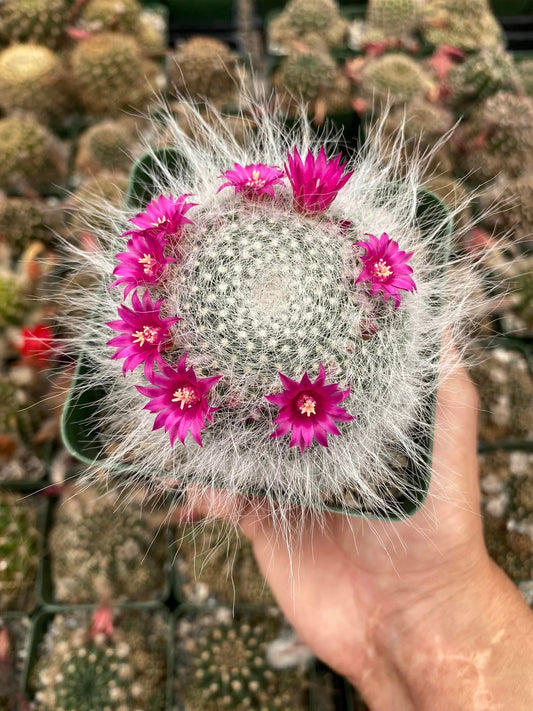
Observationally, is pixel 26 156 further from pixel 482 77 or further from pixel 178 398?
pixel 482 77

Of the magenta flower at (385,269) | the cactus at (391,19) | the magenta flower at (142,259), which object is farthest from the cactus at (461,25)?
the magenta flower at (142,259)

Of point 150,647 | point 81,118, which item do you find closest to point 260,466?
point 150,647

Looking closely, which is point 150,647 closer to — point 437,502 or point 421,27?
point 437,502

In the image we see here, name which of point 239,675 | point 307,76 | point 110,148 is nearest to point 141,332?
point 239,675

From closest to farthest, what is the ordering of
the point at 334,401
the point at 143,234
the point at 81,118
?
the point at 334,401, the point at 143,234, the point at 81,118

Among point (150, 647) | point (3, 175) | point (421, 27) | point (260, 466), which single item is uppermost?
point (421, 27)

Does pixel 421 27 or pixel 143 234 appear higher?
pixel 421 27

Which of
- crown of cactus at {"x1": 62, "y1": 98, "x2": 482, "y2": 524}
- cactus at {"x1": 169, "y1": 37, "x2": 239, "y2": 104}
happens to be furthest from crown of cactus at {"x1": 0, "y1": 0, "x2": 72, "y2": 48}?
crown of cactus at {"x1": 62, "y1": 98, "x2": 482, "y2": 524}

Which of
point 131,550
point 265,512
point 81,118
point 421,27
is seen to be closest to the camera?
point 265,512

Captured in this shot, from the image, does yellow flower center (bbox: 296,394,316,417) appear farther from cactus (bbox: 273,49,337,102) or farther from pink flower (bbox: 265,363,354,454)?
cactus (bbox: 273,49,337,102)
